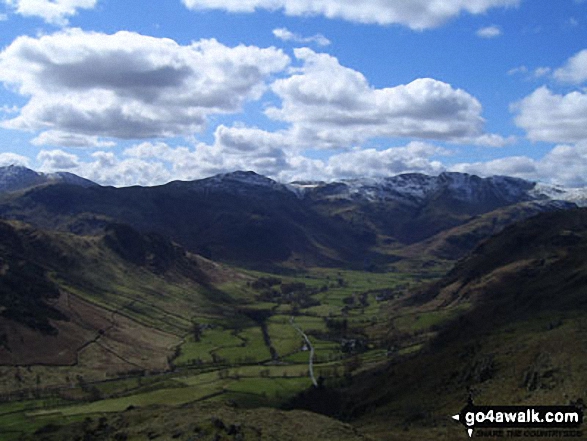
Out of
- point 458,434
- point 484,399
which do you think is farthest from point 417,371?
point 458,434

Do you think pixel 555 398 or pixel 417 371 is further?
pixel 417 371

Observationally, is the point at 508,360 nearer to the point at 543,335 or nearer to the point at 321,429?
the point at 543,335

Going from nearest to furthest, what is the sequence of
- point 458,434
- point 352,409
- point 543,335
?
point 458,434 < point 543,335 < point 352,409

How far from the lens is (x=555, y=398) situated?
10444 cm

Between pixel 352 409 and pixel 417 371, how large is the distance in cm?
2515

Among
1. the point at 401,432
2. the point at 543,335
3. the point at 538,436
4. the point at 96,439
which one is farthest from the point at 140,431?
the point at 543,335

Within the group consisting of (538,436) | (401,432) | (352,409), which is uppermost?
(538,436)

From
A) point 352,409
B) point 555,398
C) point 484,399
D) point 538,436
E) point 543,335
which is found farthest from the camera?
point 352,409

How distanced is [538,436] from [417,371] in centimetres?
9790

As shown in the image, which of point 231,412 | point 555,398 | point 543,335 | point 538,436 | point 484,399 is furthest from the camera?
point 543,335

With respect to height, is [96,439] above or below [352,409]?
above

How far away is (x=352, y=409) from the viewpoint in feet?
553

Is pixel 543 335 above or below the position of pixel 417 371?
above

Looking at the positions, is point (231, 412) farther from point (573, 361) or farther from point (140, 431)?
point (573, 361)
